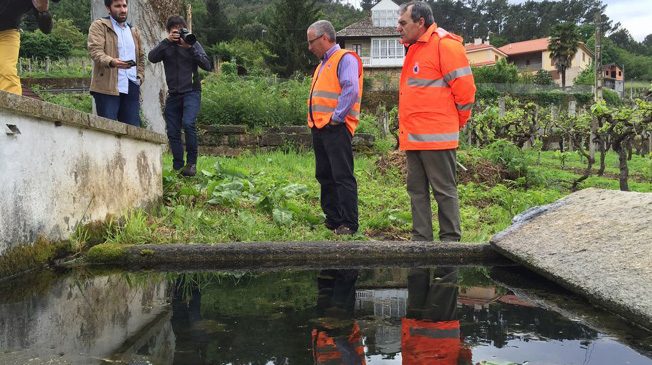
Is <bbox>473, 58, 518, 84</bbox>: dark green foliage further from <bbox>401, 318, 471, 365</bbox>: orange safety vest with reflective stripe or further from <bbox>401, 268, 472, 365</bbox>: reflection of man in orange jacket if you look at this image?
<bbox>401, 318, 471, 365</bbox>: orange safety vest with reflective stripe

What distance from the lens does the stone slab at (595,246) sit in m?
2.45

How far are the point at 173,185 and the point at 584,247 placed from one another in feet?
13.0

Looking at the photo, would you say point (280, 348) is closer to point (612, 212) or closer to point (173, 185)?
point (612, 212)

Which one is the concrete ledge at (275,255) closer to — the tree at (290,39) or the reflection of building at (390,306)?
the reflection of building at (390,306)

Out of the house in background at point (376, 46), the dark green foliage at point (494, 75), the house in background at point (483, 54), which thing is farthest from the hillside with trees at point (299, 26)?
the dark green foliage at point (494, 75)

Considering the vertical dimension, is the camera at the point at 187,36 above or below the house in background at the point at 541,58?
below

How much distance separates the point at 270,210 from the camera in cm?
505

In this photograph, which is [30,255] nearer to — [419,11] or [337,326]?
[337,326]

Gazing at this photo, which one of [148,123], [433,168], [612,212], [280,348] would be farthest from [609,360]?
[148,123]

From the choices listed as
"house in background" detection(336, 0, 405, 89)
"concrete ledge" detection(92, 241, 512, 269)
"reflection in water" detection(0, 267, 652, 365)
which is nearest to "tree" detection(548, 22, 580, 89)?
"house in background" detection(336, 0, 405, 89)

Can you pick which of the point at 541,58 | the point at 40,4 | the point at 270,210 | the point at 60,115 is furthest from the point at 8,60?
the point at 541,58

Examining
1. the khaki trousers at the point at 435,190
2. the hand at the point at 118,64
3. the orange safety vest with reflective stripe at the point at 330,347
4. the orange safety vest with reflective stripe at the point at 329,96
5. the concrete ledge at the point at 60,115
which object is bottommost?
the orange safety vest with reflective stripe at the point at 330,347

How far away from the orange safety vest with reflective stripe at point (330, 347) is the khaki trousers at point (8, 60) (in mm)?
3227

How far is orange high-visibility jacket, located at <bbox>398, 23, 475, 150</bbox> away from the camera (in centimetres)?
398
